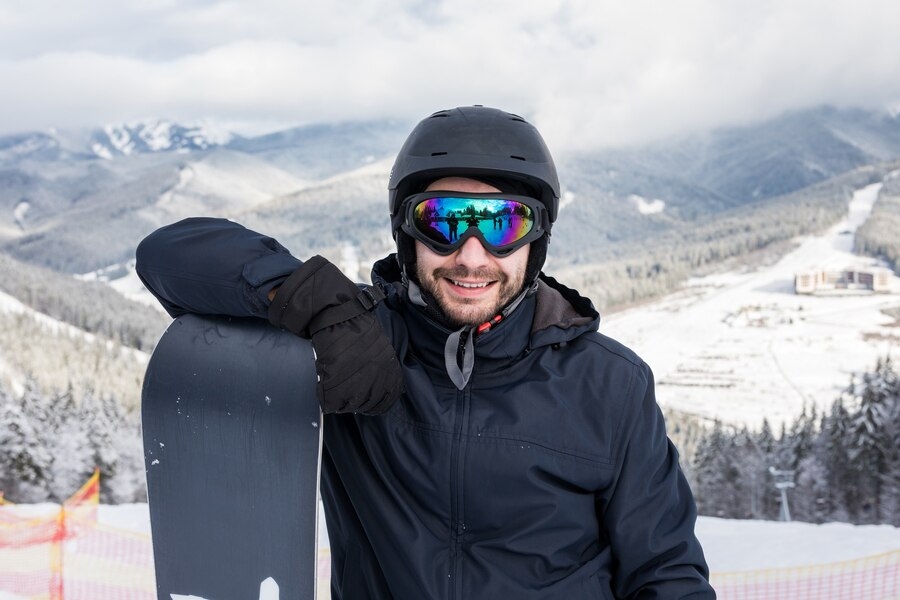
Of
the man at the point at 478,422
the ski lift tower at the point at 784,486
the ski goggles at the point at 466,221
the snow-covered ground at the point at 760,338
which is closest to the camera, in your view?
the man at the point at 478,422

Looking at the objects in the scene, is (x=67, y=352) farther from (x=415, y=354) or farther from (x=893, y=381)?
(x=415, y=354)

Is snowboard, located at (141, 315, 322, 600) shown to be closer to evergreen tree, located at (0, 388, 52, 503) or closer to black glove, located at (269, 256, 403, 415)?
black glove, located at (269, 256, 403, 415)

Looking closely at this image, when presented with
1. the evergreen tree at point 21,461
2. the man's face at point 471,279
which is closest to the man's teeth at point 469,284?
the man's face at point 471,279

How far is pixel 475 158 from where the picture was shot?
6.75 feet

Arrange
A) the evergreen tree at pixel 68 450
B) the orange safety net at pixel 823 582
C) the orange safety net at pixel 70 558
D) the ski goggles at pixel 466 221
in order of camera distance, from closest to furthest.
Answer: the ski goggles at pixel 466 221, the orange safety net at pixel 823 582, the orange safety net at pixel 70 558, the evergreen tree at pixel 68 450

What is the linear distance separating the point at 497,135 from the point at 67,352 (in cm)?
7720

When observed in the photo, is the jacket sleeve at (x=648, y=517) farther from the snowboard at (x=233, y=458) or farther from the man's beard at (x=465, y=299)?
the snowboard at (x=233, y=458)

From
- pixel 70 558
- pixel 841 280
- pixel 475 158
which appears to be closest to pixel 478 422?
pixel 475 158

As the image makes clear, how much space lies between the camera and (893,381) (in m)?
30.9

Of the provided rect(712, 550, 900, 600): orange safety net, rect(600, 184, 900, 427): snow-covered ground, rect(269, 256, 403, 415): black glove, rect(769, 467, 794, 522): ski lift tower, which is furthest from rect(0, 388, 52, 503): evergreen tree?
rect(600, 184, 900, 427): snow-covered ground

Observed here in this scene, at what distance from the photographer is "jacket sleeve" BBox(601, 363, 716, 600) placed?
187 cm

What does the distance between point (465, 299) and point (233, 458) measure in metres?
0.80

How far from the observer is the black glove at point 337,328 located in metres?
1.67

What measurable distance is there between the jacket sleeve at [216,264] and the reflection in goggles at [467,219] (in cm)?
43
